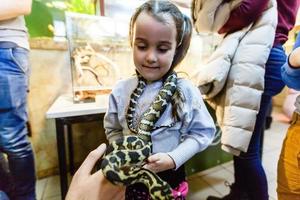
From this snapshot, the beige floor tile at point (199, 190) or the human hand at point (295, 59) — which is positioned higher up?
the human hand at point (295, 59)

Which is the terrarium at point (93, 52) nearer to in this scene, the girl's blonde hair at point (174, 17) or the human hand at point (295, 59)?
the girl's blonde hair at point (174, 17)

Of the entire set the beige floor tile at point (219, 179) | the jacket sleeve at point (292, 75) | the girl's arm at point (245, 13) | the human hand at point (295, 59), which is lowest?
the beige floor tile at point (219, 179)

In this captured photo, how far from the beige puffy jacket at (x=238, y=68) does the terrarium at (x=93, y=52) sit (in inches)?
15.4

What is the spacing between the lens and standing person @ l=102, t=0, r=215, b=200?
0.47 m

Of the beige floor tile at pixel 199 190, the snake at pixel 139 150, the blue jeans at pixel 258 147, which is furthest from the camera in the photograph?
the beige floor tile at pixel 199 190

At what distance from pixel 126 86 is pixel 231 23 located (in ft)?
1.42

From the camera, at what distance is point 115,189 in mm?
406

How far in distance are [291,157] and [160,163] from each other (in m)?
0.41

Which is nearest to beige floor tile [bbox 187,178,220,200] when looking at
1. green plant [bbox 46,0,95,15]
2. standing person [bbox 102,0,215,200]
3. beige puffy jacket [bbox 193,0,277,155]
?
beige puffy jacket [bbox 193,0,277,155]

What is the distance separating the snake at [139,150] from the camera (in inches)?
15.3

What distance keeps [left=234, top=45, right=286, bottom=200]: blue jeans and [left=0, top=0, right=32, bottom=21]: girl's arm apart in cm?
78

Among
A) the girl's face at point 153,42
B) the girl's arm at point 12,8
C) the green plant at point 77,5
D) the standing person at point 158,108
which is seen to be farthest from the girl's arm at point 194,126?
the green plant at point 77,5

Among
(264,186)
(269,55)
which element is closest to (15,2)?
(269,55)

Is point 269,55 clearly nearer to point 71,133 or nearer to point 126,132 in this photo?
point 126,132
